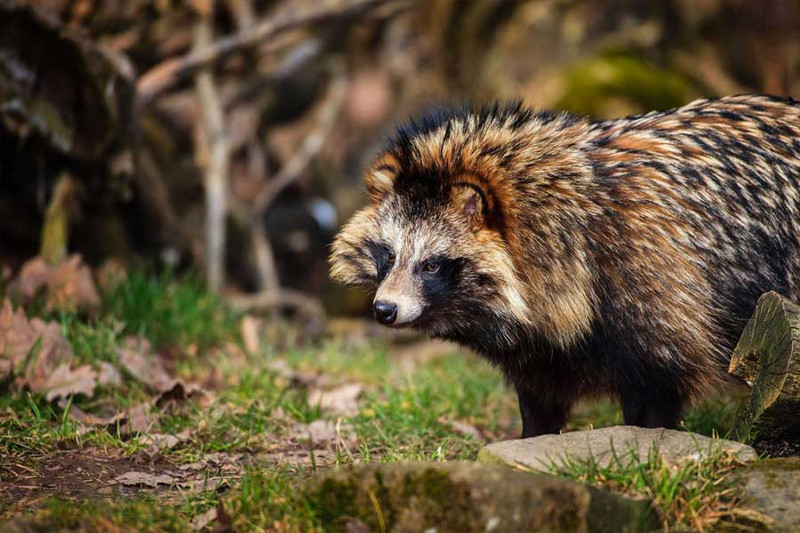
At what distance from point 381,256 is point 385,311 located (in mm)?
483

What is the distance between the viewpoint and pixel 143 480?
4586 mm

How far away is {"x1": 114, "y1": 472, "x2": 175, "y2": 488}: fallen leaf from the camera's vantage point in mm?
4570

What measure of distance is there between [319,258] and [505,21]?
4.10 m

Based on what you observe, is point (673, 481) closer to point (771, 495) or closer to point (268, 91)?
point (771, 495)

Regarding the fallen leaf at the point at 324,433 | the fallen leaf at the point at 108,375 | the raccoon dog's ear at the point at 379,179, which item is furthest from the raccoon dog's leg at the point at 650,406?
the fallen leaf at the point at 108,375

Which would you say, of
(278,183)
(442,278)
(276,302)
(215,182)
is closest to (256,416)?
(442,278)

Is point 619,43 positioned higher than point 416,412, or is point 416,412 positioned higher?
point 619,43

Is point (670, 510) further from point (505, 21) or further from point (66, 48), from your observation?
point (505, 21)

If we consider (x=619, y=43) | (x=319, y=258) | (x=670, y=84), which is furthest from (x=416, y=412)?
(x=319, y=258)

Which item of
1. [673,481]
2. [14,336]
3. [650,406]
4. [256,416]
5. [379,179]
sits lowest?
[256,416]

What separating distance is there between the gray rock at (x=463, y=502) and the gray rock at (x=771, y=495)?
1.27 feet

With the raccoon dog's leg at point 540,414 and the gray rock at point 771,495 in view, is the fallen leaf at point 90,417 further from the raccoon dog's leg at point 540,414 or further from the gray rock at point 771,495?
the gray rock at point 771,495

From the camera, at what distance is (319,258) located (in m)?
13.6

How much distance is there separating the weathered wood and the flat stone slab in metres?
0.27
